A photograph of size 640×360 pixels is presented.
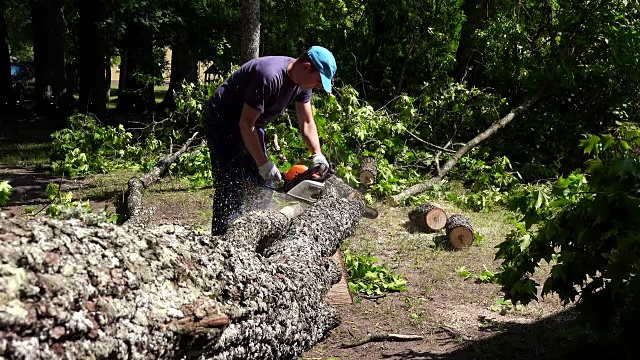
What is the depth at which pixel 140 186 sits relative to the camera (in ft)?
26.8

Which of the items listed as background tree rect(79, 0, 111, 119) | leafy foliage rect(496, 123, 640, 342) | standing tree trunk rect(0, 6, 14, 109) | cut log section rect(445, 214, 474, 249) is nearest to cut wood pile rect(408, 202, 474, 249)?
cut log section rect(445, 214, 474, 249)

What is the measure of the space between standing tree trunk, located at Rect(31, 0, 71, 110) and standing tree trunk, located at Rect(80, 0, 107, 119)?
232 cm

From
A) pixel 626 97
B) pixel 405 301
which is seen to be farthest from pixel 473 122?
pixel 405 301

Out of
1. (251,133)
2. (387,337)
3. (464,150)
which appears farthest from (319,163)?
(464,150)

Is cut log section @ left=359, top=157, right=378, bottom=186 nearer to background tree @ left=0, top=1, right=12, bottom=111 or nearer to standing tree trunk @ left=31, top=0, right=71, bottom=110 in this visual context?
standing tree trunk @ left=31, top=0, right=71, bottom=110

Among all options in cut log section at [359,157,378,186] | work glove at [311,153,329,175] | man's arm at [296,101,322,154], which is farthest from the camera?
cut log section at [359,157,378,186]

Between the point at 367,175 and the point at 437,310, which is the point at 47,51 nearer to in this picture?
the point at 367,175

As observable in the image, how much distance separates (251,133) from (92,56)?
11.8 m

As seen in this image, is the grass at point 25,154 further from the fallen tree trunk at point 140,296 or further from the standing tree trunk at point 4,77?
the fallen tree trunk at point 140,296

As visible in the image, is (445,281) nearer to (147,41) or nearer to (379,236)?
(379,236)

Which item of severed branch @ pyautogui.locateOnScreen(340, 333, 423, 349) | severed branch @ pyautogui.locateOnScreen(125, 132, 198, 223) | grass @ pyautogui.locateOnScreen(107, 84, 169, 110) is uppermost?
grass @ pyautogui.locateOnScreen(107, 84, 169, 110)

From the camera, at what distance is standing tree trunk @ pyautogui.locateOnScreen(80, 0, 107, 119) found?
48.8 ft

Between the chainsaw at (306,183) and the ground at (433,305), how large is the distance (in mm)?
940

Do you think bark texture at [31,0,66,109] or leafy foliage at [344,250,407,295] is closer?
leafy foliage at [344,250,407,295]
